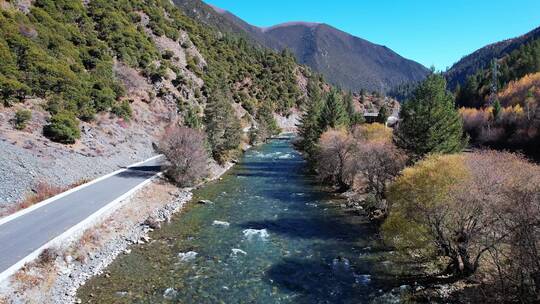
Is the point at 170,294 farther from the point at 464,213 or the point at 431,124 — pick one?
the point at 431,124

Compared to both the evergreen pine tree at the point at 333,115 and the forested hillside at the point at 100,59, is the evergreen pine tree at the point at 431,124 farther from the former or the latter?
the forested hillside at the point at 100,59

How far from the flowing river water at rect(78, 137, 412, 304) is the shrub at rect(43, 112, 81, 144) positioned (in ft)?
49.3

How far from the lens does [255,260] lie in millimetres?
23469

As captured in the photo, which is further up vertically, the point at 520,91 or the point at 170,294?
the point at 520,91

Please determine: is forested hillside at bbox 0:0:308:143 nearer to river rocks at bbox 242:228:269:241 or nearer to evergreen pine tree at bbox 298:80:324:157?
evergreen pine tree at bbox 298:80:324:157

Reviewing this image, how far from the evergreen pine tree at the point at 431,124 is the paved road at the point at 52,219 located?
24861mm

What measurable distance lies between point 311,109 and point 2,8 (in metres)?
47.3

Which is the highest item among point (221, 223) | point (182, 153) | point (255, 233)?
point (182, 153)

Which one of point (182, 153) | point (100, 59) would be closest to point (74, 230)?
point (182, 153)

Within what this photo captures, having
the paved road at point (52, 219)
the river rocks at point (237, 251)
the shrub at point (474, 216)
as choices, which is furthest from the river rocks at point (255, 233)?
the paved road at point (52, 219)

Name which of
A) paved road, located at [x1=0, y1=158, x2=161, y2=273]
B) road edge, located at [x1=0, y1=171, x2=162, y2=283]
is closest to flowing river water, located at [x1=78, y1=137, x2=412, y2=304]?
road edge, located at [x1=0, y1=171, x2=162, y2=283]

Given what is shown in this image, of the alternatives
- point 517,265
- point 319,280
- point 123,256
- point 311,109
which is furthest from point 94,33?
point 517,265

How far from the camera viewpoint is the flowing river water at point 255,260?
19078mm

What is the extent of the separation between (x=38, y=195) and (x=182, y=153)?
50.1 feet
